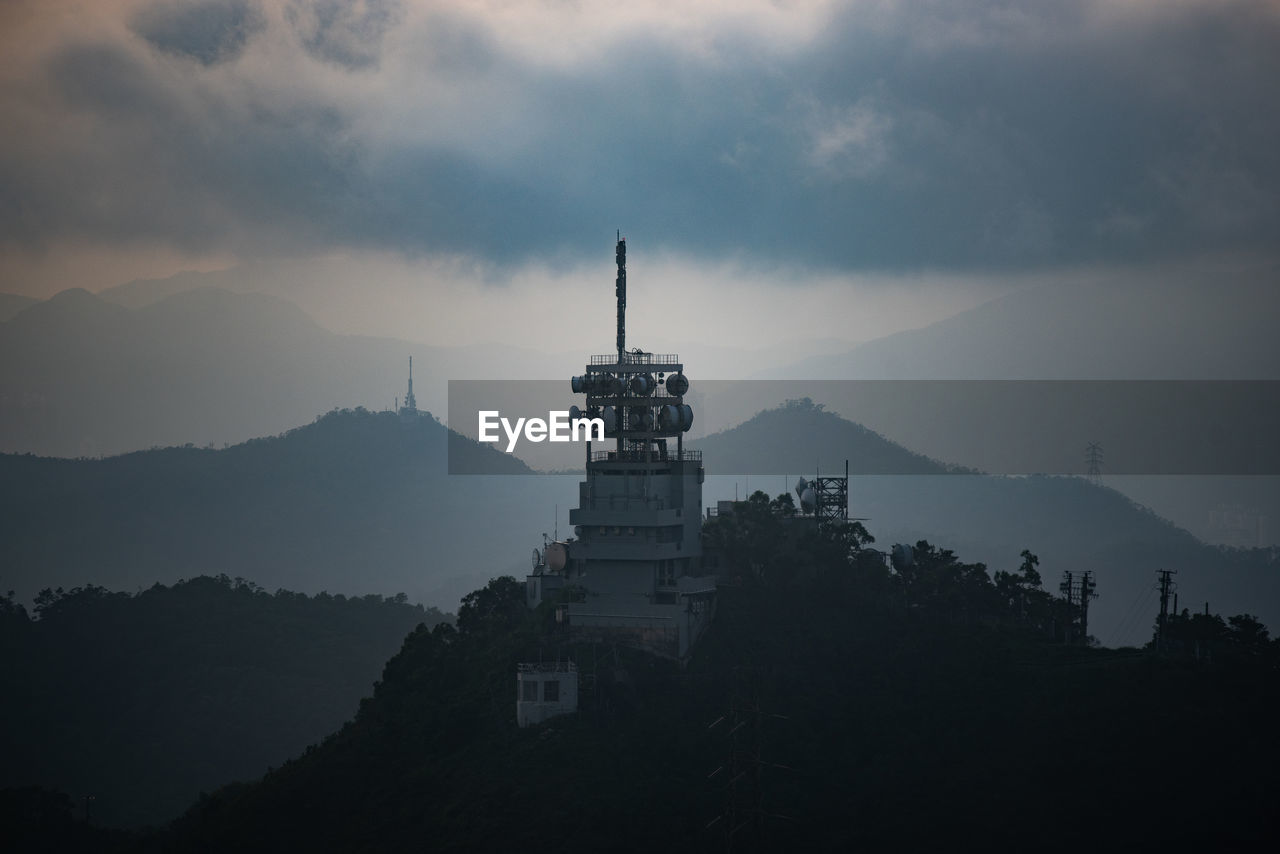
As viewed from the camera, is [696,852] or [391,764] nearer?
[696,852]

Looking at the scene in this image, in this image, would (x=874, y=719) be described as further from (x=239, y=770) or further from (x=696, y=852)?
(x=239, y=770)

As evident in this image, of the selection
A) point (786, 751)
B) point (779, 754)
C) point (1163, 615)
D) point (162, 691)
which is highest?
point (1163, 615)

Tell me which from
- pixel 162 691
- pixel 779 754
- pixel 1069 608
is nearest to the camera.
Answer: pixel 779 754

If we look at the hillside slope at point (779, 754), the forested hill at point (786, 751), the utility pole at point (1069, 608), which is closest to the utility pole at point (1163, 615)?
the forested hill at point (786, 751)

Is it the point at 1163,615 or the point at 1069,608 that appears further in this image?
the point at 1069,608

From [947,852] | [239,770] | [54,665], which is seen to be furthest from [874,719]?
[54,665]

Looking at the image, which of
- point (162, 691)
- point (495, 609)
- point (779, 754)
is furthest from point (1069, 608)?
point (162, 691)

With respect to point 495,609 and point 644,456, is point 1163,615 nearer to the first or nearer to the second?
point 644,456
